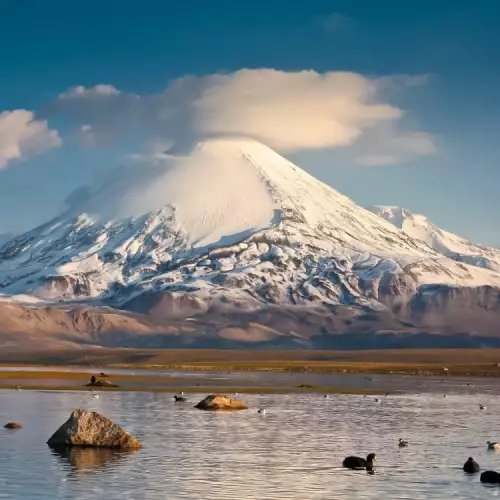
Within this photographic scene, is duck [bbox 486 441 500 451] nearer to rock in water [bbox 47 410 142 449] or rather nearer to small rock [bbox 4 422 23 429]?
rock in water [bbox 47 410 142 449]

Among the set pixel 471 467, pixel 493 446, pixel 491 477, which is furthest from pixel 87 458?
pixel 493 446

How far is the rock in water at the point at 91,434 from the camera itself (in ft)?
177

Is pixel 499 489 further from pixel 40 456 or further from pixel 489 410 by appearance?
pixel 489 410

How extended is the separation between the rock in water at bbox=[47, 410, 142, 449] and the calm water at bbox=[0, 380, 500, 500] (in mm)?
1194

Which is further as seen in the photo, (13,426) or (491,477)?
(13,426)

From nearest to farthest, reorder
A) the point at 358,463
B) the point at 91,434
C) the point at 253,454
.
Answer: the point at 358,463
the point at 253,454
the point at 91,434

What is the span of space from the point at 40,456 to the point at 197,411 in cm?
3186

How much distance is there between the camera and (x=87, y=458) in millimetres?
50156

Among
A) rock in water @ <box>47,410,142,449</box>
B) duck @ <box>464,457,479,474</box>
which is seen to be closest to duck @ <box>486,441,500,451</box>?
duck @ <box>464,457,479,474</box>

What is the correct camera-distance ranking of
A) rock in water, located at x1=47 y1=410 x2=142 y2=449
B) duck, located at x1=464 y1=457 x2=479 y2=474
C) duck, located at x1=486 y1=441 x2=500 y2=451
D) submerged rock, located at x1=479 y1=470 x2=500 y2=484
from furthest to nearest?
duck, located at x1=486 y1=441 x2=500 y2=451, rock in water, located at x1=47 y1=410 x2=142 y2=449, duck, located at x1=464 y1=457 x2=479 y2=474, submerged rock, located at x1=479 y1=470 x2=500 y2=484

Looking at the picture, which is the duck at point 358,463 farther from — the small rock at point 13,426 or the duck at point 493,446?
the small rock at point 13,426

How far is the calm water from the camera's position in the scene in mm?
42219

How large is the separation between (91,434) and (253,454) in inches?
305

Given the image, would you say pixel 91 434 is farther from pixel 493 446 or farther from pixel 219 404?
pixel 219 404
